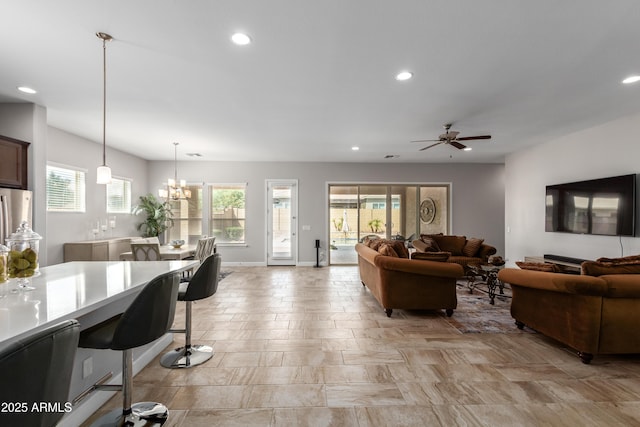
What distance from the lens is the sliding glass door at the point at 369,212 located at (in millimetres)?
8258

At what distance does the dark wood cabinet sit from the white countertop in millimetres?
1938

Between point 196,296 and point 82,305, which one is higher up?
point 82,305

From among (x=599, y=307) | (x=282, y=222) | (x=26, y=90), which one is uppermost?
(x=26, y=90)

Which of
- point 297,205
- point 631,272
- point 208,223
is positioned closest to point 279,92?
point 631,272

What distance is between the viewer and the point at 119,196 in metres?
6.84

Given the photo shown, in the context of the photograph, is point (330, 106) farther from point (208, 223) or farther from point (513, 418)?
point (208, 223)

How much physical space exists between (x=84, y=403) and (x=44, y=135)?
390 cm

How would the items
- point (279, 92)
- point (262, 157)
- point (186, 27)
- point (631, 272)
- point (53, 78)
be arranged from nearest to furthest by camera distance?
point (186, 27), point (631, 272), point (53, 78), point (279, 92), point (262, 157)

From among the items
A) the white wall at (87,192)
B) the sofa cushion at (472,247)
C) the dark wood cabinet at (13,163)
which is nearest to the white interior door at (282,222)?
the white wall at (87,192)

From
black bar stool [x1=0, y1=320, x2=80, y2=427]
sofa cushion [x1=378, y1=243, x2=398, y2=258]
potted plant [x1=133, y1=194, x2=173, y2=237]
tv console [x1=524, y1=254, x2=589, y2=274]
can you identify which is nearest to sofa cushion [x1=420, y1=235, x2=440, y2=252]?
tv console [x1=524, y1=254, x2=589, y2=274]

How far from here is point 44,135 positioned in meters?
4.08

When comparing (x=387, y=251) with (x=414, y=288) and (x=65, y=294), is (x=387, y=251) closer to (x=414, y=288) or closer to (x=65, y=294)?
(x=414, y=288)

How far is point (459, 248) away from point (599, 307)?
445 centimetres

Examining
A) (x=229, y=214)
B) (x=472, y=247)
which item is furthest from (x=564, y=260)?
(x=229, y=214)
